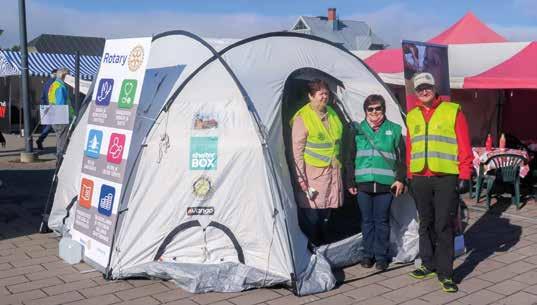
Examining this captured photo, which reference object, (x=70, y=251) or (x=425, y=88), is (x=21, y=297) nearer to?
(x=70, y=251)

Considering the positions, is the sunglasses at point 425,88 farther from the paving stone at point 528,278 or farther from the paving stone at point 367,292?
the paving stone at point 528,278

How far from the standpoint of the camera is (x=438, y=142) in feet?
15.9

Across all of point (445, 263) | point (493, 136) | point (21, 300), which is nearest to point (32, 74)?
point (493, 136)

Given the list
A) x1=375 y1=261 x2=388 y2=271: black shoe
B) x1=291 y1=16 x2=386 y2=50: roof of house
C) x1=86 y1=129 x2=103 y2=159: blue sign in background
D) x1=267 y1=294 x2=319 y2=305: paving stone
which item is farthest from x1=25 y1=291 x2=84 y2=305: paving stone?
x1=291 y1=16 x2=386 y2=50: roof of house

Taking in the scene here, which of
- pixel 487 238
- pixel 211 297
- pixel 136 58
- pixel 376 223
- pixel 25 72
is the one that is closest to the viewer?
pixel 211 297

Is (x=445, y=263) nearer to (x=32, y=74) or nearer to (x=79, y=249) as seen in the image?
(x=79, y=249)

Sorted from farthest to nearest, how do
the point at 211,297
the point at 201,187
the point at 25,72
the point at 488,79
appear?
the point at 25,72
the point at 488,79
the point at 201,187
the point at 211,297

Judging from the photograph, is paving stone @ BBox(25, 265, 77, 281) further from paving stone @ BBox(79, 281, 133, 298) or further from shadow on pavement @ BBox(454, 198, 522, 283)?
shadow on pavement @ BBox(454, 198, 522, 283)

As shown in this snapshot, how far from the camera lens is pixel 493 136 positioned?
11578mm

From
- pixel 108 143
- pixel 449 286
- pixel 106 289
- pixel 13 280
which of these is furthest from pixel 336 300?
pixel 13 280

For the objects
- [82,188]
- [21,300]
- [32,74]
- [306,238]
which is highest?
[32,74]

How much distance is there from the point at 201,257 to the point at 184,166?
82 centimetres

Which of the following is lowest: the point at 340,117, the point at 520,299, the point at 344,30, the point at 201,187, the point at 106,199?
the point at 520,299

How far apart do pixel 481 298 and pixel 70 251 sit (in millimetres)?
3780
